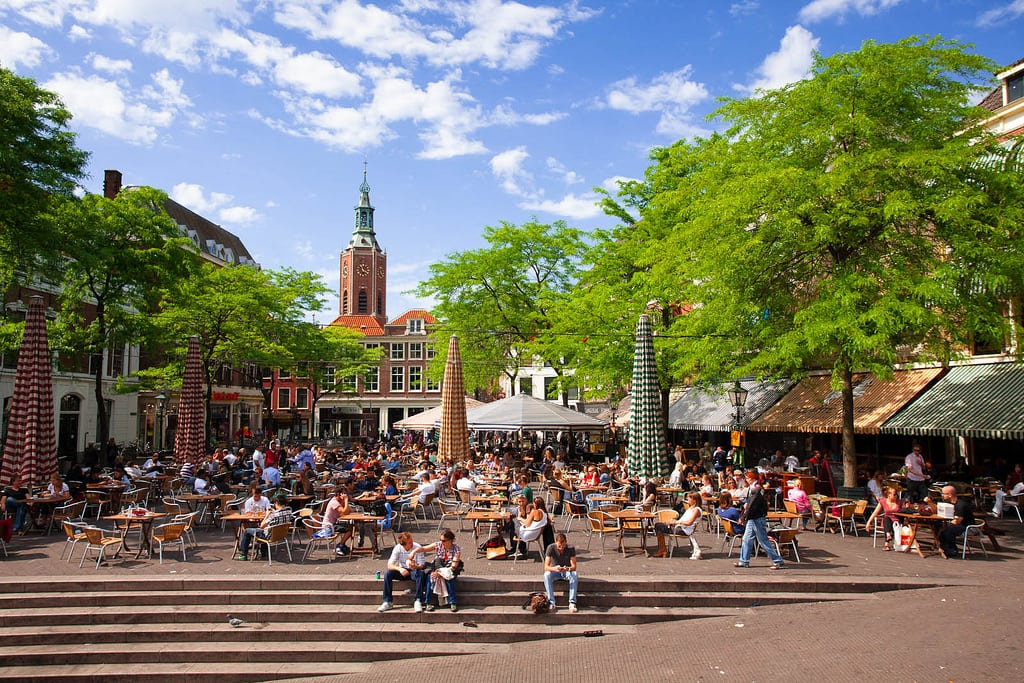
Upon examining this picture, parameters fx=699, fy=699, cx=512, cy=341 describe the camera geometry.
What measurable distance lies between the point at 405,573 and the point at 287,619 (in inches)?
71.2

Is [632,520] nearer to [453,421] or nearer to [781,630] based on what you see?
[781,630]

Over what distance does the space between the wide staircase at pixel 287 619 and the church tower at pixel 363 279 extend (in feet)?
267

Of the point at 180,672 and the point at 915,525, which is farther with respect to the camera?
the point at 915,525

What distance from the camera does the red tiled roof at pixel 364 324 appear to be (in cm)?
7031

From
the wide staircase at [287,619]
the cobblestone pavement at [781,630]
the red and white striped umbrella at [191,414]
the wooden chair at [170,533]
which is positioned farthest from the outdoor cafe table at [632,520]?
the red and white striped umbrella at [191,414]

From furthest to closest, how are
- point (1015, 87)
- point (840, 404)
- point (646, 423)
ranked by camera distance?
point (840, 404)
point (1015, 87)
point (646, 423)

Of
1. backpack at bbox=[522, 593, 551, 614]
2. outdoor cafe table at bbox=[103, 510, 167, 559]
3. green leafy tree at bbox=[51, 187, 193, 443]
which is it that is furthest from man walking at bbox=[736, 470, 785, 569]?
green leafy tree at bbox=[51, 187, 193, 443]

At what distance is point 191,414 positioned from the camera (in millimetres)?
22031

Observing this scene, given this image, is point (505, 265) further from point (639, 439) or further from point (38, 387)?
point (38, 387)

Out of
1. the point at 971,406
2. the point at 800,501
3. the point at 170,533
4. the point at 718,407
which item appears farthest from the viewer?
the point at 718,407

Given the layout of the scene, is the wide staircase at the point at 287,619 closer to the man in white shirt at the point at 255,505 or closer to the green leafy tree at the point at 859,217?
the man in white shirt at the point at 255,505

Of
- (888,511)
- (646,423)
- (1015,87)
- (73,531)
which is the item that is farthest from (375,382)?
(888,511)

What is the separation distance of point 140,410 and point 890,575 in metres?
45.8

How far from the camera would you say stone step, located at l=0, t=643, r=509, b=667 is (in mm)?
9484
